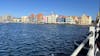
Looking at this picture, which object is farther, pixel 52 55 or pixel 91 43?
pixel 52 55

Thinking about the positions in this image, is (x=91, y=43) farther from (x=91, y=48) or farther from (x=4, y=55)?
(x=4, y=55)

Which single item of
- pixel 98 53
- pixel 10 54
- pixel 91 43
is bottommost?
pixel 10 54

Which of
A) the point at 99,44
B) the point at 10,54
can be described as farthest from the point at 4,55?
the point at 99,44

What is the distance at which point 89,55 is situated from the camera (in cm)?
654

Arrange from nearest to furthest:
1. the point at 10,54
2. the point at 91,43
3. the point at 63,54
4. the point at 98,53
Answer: the point at 91,43 < the point at 98,53 < the point at 63,54 < the point at 10,54

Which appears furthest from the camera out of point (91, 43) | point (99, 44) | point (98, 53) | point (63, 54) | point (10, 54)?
point (10, 54)

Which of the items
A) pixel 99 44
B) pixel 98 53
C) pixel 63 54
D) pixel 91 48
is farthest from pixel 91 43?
pixel 63 54

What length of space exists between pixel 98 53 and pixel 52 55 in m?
22.3

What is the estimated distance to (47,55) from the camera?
100ft

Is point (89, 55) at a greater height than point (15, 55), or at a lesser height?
greater

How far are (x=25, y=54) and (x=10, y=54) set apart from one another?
7.04 feet

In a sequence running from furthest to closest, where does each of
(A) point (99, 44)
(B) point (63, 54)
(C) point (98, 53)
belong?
(B) point (63, 54) → (A) point (99, 44) → (C) point (98, 53)

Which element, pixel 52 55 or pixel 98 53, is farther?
pixel 52 55

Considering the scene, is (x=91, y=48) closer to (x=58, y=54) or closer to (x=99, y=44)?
(x=99, y=44)
